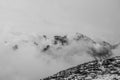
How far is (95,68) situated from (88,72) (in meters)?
1.72

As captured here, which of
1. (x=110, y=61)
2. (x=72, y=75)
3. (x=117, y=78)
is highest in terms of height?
(x=110, y=61)

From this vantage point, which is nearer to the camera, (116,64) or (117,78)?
(117,78)

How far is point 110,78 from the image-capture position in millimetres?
25203

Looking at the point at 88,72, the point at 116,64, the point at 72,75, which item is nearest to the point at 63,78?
the point at 72,75

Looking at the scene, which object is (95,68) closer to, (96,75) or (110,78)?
(96,75)

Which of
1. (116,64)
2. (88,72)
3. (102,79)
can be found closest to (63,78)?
(88,72)

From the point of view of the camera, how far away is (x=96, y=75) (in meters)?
27.9

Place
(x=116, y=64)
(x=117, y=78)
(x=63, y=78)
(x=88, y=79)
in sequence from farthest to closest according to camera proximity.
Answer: (x=116, y=64)
(x=63, y=78)
(x=88, y=79)
(x=117, y=78)

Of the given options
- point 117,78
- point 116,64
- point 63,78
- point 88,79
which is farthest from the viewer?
point 116,64

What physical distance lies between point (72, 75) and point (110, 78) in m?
6.19

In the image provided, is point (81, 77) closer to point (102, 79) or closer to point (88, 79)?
point (88, 79)

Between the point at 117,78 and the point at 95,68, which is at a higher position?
the point at 95,68

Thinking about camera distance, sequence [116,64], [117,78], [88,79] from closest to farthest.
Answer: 1. [117,78]
2. [88,79]
3. [116,64]

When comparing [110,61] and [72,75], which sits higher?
[110,61]
